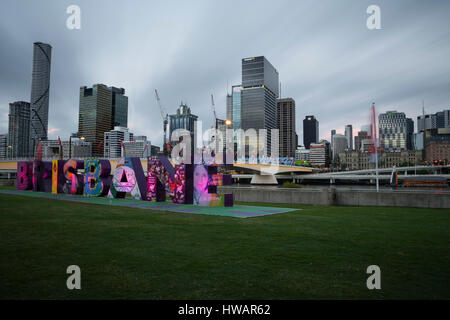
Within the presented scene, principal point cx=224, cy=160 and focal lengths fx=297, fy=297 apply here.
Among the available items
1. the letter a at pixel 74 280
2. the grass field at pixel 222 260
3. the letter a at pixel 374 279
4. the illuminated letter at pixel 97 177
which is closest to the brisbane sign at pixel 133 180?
the illuminated letter at pixel 97 177

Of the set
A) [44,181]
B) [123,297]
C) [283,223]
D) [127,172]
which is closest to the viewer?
[123,297]

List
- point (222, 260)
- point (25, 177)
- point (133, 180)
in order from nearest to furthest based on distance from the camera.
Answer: point (222, 260), point (133, 180), point (25, 177)

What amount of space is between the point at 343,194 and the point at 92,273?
2176 cm

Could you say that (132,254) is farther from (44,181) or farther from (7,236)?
(44,181)

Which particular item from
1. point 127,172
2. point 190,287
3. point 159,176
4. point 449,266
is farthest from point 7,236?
point 127,172

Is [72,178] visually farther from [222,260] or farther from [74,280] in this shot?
[222,260]

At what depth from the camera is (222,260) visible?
313 inches

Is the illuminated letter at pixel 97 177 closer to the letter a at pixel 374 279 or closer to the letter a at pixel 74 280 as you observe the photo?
the letter a at pixel 74 280

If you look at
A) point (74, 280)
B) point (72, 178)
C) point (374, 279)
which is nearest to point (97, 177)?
point (72, 178)

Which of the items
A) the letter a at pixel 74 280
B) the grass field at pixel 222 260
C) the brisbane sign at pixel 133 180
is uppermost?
the brisbane sign at pixel 133 180

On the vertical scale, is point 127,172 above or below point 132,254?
above

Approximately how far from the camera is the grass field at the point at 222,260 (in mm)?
5875

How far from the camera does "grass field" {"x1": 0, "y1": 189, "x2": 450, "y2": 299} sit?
231 inches

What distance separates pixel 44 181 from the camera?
3675cm
